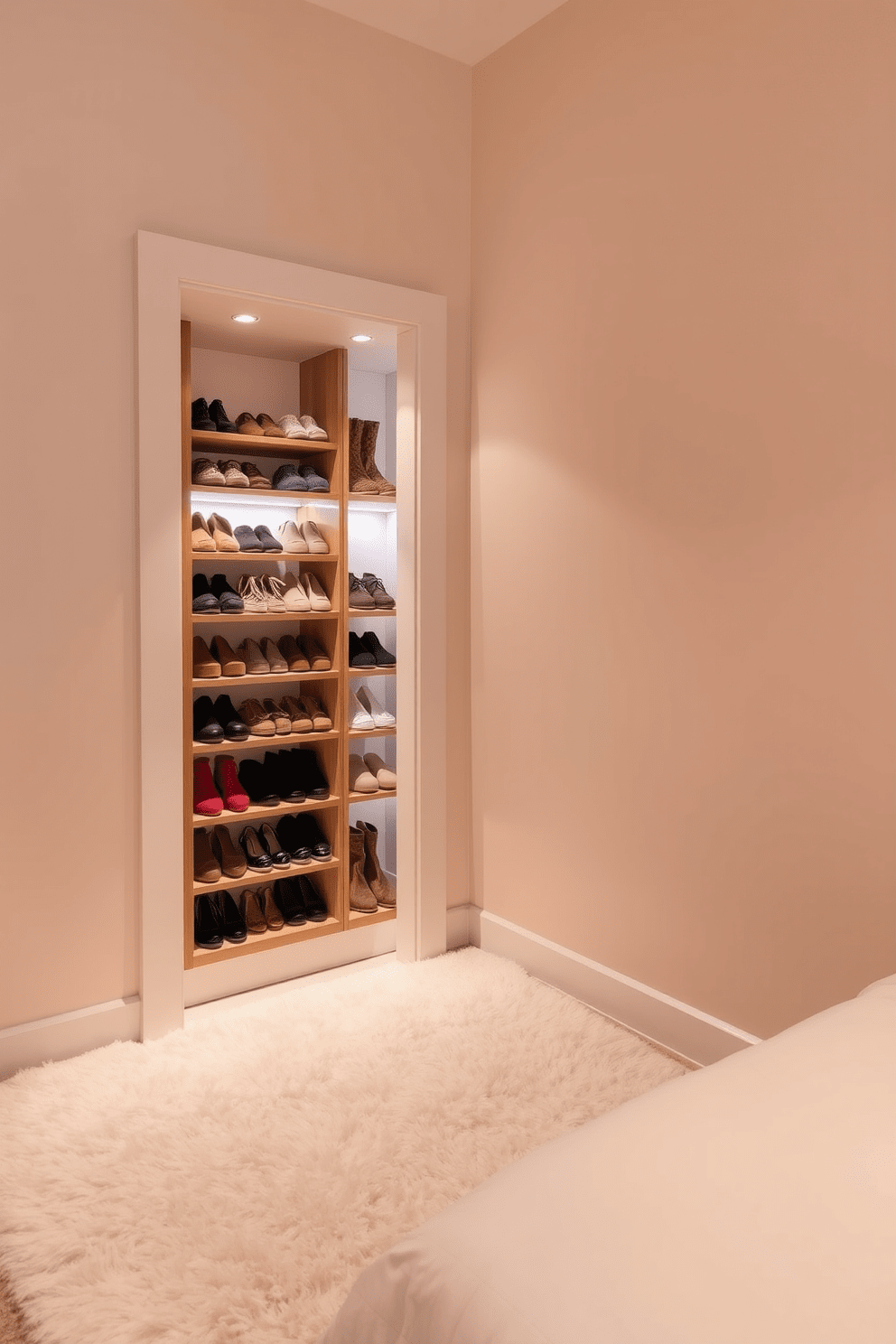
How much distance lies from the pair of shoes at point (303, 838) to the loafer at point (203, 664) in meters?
0.61

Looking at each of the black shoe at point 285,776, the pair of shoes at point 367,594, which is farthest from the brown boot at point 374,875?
the pair of shoes at point 367,594

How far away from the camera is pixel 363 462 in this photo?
10.9 feet

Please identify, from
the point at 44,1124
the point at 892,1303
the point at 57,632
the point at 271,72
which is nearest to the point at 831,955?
the point at 892,1303

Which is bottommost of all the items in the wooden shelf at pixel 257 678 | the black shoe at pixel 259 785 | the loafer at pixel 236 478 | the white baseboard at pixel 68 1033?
the white baseboard at pixel 68 1033

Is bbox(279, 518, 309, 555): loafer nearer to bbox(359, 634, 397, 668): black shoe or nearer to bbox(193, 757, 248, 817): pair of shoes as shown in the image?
bbox(359, 634, 397, 668): black shoe

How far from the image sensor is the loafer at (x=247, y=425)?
2988 millimetres

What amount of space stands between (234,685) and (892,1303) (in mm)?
2765

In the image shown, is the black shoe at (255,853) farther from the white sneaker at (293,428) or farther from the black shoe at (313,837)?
the white sneaker at (293,428)

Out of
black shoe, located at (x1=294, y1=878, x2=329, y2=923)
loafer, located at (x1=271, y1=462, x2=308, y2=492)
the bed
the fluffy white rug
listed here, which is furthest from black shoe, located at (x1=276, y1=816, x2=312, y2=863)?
the bed

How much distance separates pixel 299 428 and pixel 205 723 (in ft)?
3.38

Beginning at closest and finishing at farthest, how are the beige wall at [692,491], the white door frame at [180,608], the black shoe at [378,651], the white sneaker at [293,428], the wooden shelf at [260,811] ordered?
the beige wall at [692,491]
the white door frame at [180,608]
the wooden shelf at [260,811]
the white sneaker at [293,428]
the black shoe at [378,651]

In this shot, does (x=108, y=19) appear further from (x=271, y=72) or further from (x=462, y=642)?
(x=462, y=642)

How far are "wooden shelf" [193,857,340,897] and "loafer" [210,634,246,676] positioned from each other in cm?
65

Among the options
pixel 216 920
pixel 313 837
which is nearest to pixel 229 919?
pixel 216 920
